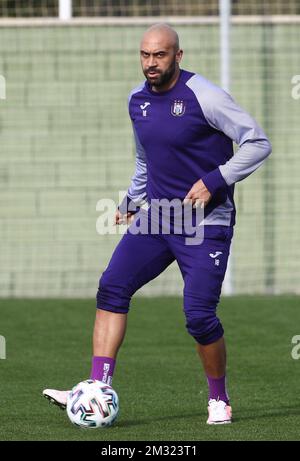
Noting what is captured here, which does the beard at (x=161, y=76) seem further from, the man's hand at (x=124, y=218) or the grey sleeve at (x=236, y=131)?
the man's hand at (x=124, y=218)

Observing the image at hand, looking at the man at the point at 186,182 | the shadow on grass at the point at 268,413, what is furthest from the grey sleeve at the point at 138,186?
the shadow on grass at the point at 268,413

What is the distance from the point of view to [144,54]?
22.2 feet

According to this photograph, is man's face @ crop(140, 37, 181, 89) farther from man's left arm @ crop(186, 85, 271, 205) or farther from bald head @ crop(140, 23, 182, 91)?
man's left arm @ crop(186, 85, 271, 205)

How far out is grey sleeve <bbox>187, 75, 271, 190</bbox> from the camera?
6.72 metres

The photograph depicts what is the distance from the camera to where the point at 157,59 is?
676cm

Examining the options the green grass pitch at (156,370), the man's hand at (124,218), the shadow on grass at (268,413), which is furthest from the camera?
the man's hand at (124,218)

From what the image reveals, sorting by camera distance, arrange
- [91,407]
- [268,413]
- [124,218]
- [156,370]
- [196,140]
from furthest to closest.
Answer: [156,370] < [124,218] < [268,413] < [196,140] < [91,407]

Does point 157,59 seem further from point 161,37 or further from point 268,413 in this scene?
point 268,413

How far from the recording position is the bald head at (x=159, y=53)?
6.73 metres

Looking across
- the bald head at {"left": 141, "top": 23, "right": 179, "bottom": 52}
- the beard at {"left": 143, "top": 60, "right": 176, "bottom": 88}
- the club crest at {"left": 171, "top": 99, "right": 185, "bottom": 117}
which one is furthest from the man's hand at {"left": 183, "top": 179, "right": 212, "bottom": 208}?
the bald head at {"left": 141, "top": 23, "right": 179, "bottom": 52}

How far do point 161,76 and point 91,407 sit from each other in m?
1.85

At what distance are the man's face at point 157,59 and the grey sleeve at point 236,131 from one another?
0.85 ft

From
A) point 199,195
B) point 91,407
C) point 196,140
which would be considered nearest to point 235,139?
point 196,140
